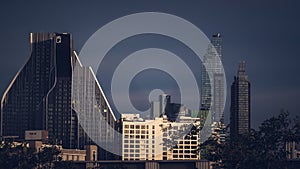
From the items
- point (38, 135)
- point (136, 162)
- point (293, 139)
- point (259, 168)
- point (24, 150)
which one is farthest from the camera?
point (38, 135)

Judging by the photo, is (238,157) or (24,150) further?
(24,150)

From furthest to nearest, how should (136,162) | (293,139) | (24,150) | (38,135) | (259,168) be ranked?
(38,135)
(136,162)
(24,150)
(293,139)
(259,168)

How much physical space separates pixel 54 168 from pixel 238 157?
26210mm

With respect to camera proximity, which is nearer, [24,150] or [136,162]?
[24,150]

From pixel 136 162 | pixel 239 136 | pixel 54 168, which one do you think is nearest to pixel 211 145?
pixel 239 136

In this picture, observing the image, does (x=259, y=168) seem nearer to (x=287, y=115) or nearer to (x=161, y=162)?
(x=287, y=115)

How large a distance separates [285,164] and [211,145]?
14.0 metres

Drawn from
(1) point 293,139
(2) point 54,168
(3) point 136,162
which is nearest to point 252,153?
(1) point 293,139

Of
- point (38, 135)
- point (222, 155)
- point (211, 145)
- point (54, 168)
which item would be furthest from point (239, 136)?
point (38, 135)

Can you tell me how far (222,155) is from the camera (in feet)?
343

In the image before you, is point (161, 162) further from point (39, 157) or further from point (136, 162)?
point (39, 157)

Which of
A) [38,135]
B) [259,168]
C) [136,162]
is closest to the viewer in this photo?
[259,168]

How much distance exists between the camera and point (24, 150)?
12194 cm

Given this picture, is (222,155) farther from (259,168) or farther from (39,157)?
(39,157)
